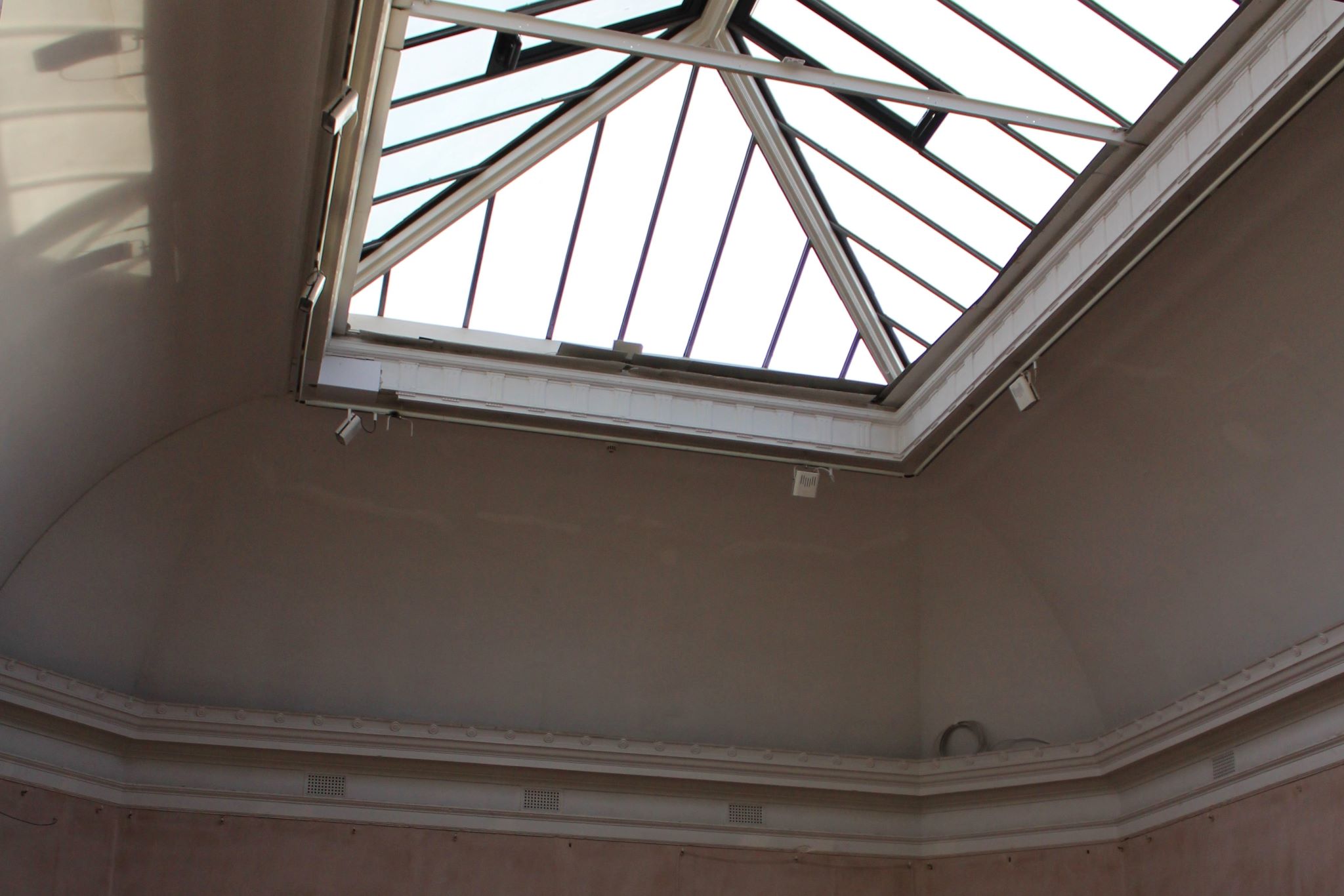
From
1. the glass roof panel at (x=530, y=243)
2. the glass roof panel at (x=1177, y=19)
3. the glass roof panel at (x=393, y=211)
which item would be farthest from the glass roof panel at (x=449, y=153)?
the glass roof panel at (x=1177, y=19)

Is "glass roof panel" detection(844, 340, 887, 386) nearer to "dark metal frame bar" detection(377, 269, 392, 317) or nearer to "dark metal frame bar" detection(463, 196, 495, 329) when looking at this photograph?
"dark metal frame bar" detection(463, 196, 495, 329)

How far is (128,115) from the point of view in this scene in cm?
938

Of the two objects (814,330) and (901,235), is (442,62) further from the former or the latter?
(814,330)

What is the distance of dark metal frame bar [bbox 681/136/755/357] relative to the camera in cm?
1455

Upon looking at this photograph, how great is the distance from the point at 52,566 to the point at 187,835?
11.4ft

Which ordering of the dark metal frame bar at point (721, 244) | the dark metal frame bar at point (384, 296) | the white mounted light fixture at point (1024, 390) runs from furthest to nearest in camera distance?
the dark metal frame bar at point (384, 296) → the dark metal frame bar at point (721, 244) → the white mounted light fixture at point (1024, 390)

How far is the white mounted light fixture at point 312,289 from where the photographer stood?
12352mm

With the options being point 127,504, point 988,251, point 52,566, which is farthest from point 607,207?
point 52,566

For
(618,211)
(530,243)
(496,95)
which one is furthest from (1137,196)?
(530,243)

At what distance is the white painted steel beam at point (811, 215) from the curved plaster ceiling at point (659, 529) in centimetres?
171

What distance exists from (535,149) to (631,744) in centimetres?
747

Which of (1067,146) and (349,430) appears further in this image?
(349,430)

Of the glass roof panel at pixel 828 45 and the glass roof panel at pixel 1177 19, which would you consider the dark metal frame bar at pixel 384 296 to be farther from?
the glass roof panel at pixel 1177 19

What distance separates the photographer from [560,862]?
16.0m
